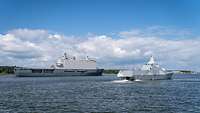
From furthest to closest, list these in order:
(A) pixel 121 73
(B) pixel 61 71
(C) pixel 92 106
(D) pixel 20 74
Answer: (B) pixel 61 71
(D) pixel 20 74
(A) pixel 121 73
(C) pixel 92 106

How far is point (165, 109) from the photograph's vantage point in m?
39.0

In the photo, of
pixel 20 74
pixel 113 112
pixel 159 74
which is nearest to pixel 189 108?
pixel 113 112

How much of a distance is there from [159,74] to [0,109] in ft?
309

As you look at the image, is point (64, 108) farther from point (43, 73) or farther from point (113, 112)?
point (43, 73)

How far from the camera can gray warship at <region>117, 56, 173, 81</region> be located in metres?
113

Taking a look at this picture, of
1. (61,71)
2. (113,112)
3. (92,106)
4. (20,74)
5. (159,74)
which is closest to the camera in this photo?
(113,112)

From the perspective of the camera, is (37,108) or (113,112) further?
(37,108)

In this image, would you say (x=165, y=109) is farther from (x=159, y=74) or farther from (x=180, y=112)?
(x=159, y=74)

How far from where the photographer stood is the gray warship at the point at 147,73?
370 feet

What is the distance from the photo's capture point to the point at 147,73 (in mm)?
120438

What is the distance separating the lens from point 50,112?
3653 cm

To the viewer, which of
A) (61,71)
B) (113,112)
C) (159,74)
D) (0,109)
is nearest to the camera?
(113,112)

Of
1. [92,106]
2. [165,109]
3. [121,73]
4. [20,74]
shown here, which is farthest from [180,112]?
[20,74]

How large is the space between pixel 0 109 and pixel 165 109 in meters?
17.9
